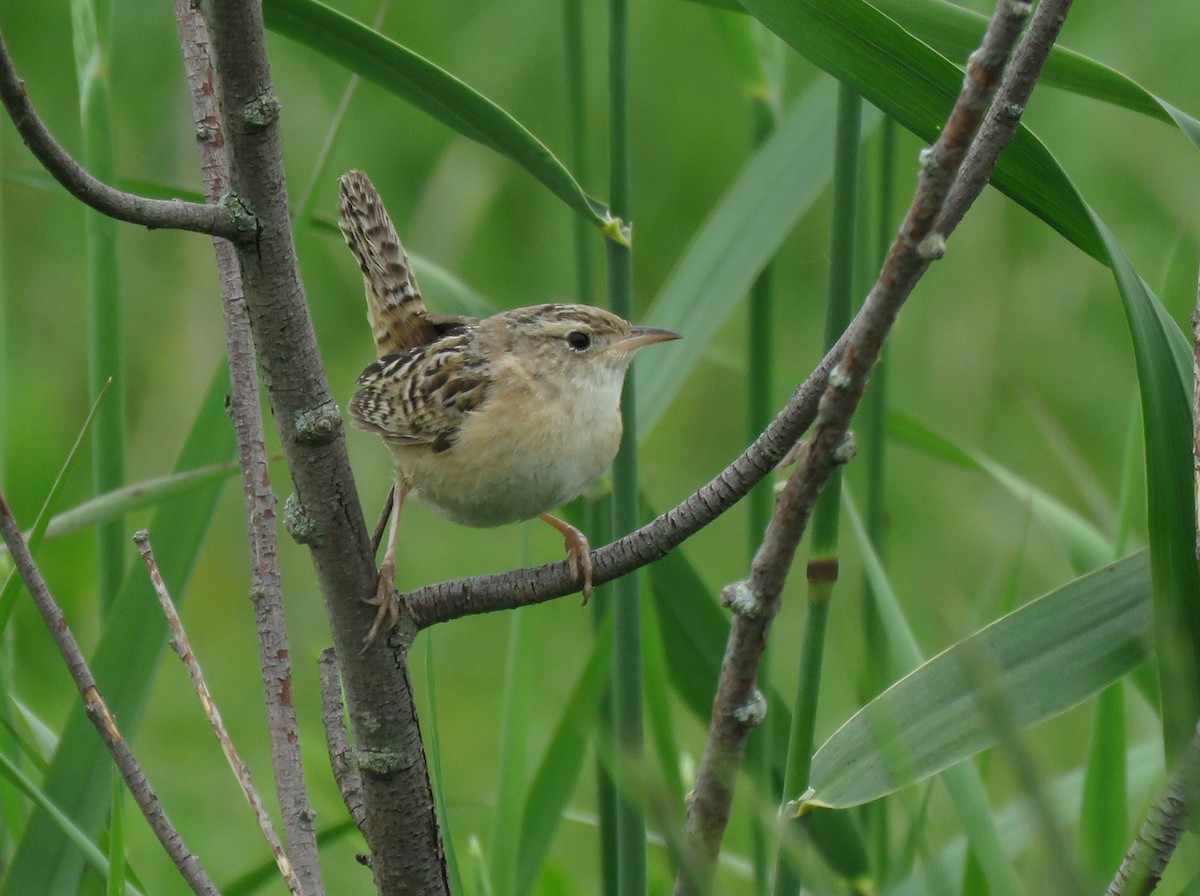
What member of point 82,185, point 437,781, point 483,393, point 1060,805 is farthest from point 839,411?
point 1060,805

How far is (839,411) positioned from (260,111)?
536 mm

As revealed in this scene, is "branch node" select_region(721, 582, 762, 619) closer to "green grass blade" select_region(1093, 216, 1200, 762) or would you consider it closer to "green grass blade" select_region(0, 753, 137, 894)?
"green grass blade" select_region(1093, 216, 1200, 762)

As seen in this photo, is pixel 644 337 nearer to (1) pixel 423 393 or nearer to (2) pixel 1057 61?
(1) pixel 423 393

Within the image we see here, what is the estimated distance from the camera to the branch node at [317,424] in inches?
50.9

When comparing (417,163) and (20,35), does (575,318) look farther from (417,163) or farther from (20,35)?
(20,35)

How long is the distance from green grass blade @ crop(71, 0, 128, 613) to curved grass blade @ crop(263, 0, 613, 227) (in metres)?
0.39

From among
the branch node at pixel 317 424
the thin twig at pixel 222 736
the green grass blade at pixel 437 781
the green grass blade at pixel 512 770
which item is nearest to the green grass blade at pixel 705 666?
the green grass blade at pixel 512 770

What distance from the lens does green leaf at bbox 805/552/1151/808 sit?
135 centimetres

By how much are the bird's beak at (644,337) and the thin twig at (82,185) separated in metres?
1.20

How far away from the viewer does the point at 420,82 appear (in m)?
1.56

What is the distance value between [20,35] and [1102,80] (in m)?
5.27

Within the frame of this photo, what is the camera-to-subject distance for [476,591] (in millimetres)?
1496

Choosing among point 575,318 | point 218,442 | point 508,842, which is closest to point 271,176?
→ point 218,442

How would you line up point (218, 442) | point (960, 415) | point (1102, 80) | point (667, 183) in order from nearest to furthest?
point (1102, 80) → point (218, 442) → point (960, 415) → point (667, 183)
